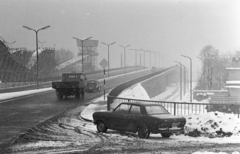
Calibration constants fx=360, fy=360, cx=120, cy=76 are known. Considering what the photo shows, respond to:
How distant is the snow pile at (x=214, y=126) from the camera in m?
13.7

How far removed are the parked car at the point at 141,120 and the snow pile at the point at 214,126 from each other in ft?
2.78

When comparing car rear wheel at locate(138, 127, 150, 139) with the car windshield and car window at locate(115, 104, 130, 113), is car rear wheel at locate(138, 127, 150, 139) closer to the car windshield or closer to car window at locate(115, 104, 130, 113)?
the car windshield

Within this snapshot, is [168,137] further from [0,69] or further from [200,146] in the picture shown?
[0,69]

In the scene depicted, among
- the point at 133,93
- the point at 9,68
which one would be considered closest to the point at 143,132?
the point at 133,93

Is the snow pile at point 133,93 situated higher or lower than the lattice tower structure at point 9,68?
lower

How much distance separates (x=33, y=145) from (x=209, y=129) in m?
6.68

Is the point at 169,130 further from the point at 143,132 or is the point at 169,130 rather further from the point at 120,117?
the point at 120,117

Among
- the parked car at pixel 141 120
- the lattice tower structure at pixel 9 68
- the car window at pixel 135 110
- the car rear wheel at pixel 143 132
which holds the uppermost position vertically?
the lattice tower structure at pixel 9 68

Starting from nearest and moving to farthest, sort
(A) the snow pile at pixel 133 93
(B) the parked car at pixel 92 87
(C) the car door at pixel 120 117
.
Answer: (C) the car door at pixel 120 117, (A) the snow pile at pixel 133 93, (B) the parked car at pixel 92 87

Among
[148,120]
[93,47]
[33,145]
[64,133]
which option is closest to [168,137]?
[148,120]

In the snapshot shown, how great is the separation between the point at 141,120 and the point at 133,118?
485 millimetres

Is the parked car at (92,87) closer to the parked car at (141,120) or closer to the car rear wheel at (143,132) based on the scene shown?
the parked car at (141,120)

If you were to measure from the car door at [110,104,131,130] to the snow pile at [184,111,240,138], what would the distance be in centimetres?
249

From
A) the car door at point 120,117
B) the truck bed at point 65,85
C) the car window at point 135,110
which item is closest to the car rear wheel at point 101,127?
the car door at point 120,117
